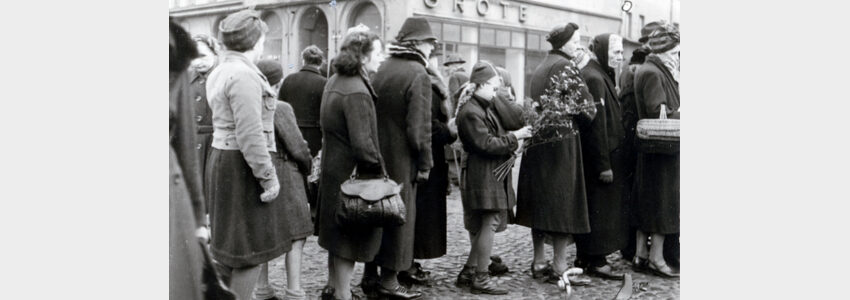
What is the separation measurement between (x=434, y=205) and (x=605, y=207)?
1196mm

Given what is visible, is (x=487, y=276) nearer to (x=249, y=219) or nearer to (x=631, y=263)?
(x=631, y=263)

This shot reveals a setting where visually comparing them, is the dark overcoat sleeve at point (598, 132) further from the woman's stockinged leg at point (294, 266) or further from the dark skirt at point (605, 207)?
the woman's stockinged leg at point (294, 266)

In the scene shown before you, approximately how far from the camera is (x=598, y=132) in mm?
6496

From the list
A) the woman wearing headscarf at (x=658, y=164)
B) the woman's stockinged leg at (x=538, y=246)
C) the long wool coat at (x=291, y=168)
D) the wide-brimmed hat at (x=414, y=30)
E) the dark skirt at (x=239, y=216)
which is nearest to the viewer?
the dark skirt at (x=239, y=216)

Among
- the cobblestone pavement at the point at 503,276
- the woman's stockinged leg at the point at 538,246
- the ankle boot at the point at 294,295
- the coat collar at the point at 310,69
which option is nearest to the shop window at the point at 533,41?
the cobblestone pavement at the point at 503,276

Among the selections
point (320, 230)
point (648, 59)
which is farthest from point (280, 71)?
point (648, 59)

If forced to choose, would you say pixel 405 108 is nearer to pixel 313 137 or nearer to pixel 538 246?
pixel 313 137

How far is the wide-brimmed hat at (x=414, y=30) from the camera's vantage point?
597cm

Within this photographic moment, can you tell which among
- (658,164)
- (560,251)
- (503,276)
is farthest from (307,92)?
(658,164)

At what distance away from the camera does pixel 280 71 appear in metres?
5.76

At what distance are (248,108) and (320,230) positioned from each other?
110cm

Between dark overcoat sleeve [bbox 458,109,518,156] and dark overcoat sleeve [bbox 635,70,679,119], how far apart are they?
98cm

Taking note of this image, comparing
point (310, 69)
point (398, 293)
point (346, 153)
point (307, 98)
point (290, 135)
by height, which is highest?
point (310, 69)

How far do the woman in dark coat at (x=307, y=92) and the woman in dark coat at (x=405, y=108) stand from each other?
371mm
